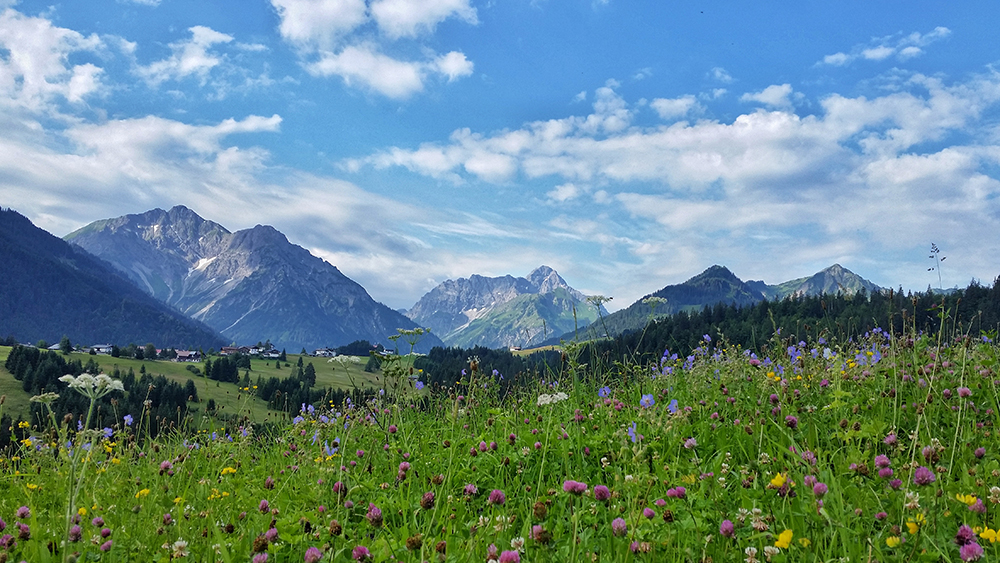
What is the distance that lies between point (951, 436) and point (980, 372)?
4.85 ft

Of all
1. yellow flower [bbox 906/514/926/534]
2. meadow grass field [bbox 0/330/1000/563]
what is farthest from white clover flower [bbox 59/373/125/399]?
yellow flower [bbox 906/514/926/534]

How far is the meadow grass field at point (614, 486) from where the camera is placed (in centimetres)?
336

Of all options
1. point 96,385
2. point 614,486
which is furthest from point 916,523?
point 96,385

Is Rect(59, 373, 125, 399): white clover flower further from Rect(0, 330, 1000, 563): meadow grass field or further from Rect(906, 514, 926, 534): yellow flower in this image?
Rect(906, 514, 926, 534): yellow flower

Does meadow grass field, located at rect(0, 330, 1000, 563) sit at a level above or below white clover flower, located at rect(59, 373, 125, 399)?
below

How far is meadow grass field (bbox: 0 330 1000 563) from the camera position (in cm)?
336

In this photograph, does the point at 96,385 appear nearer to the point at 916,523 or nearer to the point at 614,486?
the point at 614,486


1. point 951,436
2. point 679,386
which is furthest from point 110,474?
point 951,436

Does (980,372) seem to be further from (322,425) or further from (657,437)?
(322,425)

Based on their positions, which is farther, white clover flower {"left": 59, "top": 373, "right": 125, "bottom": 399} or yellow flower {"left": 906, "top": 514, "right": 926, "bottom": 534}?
white clover flower {"left": 59, "top": 373, "right": 125, "bottom": 399}

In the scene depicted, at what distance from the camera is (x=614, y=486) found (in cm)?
420

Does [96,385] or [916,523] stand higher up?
[96,385]

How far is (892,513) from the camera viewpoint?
147 inches

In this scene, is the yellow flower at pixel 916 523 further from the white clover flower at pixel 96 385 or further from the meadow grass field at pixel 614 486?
the white clover flower at pixel 96 385
